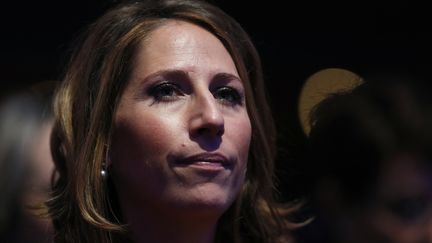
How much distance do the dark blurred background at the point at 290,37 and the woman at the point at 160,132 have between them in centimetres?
164

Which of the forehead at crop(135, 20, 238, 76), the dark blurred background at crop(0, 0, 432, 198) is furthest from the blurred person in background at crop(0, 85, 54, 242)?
the dark blurred background at crop(0, 0, 432, 198)

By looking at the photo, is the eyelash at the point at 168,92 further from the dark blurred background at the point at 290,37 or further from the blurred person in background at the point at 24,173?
the dark blurred background at the point at 290,37

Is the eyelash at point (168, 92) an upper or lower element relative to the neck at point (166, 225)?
upper

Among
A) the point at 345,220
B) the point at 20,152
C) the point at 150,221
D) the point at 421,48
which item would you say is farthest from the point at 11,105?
the point at 421,48

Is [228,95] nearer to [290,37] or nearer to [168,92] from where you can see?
[168,92]

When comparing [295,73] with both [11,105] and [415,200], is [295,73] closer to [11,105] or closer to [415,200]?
[11,105]

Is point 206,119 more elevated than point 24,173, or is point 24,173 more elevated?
point 206,119

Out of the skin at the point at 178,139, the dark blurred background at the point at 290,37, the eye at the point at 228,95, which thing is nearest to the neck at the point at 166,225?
the skin at the point at 178,139

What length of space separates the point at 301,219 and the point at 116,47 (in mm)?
1156

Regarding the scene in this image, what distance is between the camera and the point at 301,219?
3168 millimetres

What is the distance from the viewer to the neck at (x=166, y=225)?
220 centimetres

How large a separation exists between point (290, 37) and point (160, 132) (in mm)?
2516

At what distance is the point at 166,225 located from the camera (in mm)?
2213

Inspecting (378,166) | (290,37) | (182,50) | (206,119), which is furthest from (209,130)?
(290,37)
